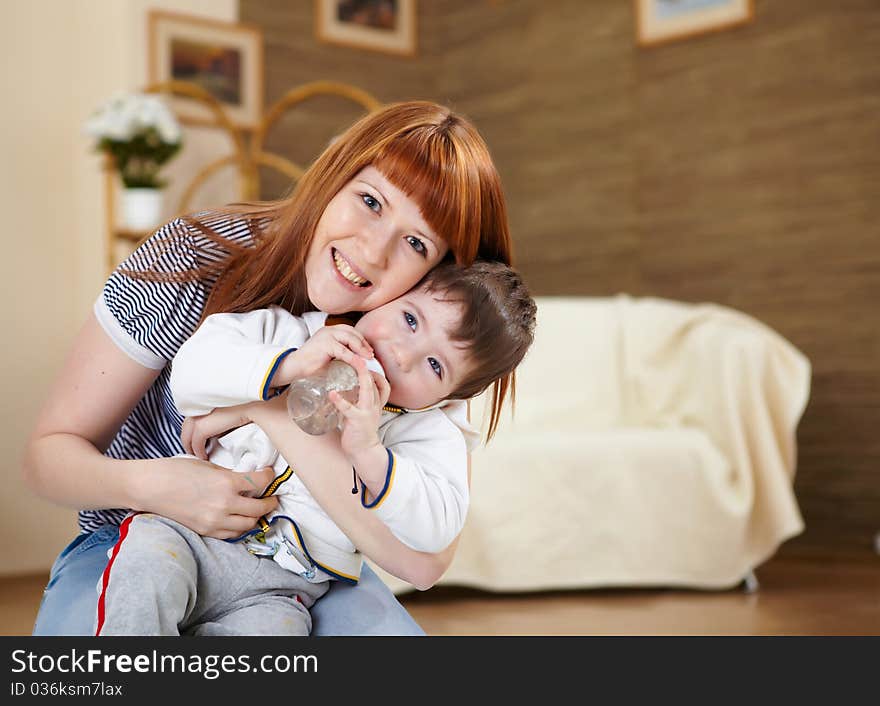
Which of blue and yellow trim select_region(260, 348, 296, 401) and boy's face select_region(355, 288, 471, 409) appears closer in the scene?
blue and yellow trim select_region(260, 348, 296, 401)

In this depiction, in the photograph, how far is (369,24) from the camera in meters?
5.03

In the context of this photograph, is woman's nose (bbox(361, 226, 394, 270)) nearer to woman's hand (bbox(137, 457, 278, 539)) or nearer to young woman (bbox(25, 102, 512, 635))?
young woman (bbox(25, 102, 512, 635))

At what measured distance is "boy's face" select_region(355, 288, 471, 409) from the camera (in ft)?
4.25

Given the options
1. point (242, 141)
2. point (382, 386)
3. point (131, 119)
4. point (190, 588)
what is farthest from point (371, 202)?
point (242, 141)

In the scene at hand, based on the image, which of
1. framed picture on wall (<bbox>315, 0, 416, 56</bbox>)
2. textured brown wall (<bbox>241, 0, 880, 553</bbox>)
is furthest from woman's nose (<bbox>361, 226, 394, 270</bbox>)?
framed picture on wall (<bbox>315, 0, 416, 56</bbox>)

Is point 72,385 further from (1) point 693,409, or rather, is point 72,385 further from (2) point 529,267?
(2) point 529,267

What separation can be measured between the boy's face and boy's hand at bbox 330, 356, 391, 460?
5.3 inches

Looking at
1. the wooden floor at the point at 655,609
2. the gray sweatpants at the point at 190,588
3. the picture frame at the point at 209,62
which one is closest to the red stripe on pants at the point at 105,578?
the gray sweatpants at the point at 190,588

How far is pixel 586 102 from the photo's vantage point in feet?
15.8

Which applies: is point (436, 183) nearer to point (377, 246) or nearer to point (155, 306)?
point (377, 246)
